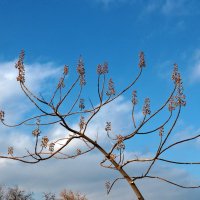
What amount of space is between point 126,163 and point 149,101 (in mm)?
703

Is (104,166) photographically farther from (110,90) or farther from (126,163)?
(110,90)

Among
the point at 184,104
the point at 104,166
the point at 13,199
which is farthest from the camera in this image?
the point at 13,199

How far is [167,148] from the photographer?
178 inches

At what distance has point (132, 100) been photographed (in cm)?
509

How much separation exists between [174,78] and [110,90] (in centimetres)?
78

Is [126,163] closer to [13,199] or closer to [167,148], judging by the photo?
[167,148]

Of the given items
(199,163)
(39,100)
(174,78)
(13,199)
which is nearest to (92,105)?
(39,100)

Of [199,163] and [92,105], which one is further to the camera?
[92,105]

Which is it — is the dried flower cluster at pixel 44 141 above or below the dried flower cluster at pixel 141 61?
below

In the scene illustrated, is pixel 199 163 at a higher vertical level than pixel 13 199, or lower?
lower

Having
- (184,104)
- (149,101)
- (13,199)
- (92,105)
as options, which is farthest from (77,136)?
(13,199)

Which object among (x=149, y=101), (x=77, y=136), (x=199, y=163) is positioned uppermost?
(x=149, y=101)

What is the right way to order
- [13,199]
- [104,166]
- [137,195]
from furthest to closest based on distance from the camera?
[13,199] < [104,166] < [137,195]

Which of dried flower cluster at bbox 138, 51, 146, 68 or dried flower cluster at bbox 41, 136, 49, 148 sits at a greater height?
dried flower cluster at bbox 138, 51, 146, 68
